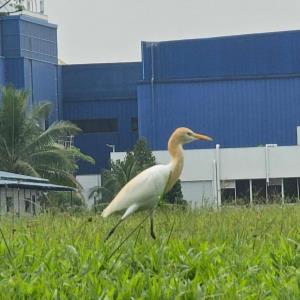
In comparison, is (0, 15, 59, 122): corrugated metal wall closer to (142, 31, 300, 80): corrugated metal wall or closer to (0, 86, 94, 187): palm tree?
(142, 31, 300, 80): corrugated metal wall

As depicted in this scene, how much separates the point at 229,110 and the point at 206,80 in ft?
7.12

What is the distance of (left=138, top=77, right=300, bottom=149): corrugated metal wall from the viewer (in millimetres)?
63188

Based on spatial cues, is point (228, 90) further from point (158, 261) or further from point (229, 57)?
point (158, 261)

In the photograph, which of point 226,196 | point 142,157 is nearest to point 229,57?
point 142,157

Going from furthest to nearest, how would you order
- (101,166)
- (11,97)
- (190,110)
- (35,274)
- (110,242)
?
1. (101,166)
2. (190,110)
3. (11,97)
4. (110,242)
5. (35,274)

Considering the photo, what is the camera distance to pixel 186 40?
65.9 m

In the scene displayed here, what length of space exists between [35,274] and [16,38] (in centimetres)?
5878

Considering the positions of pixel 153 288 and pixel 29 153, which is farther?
pixel 29 153

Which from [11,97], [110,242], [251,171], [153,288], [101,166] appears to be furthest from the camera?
[101,166]

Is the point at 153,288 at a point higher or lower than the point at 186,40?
lower

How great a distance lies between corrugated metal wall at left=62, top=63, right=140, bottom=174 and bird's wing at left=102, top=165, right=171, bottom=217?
63.1 metres

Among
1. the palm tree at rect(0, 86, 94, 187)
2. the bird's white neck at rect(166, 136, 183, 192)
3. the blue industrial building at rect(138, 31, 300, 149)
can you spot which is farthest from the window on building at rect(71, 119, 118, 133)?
the bird's white neck at rect(166, 136, 183, 192)

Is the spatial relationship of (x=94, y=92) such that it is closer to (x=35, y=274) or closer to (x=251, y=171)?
(x=251, y=171)

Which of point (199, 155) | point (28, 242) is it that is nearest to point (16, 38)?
point (199, 155)
